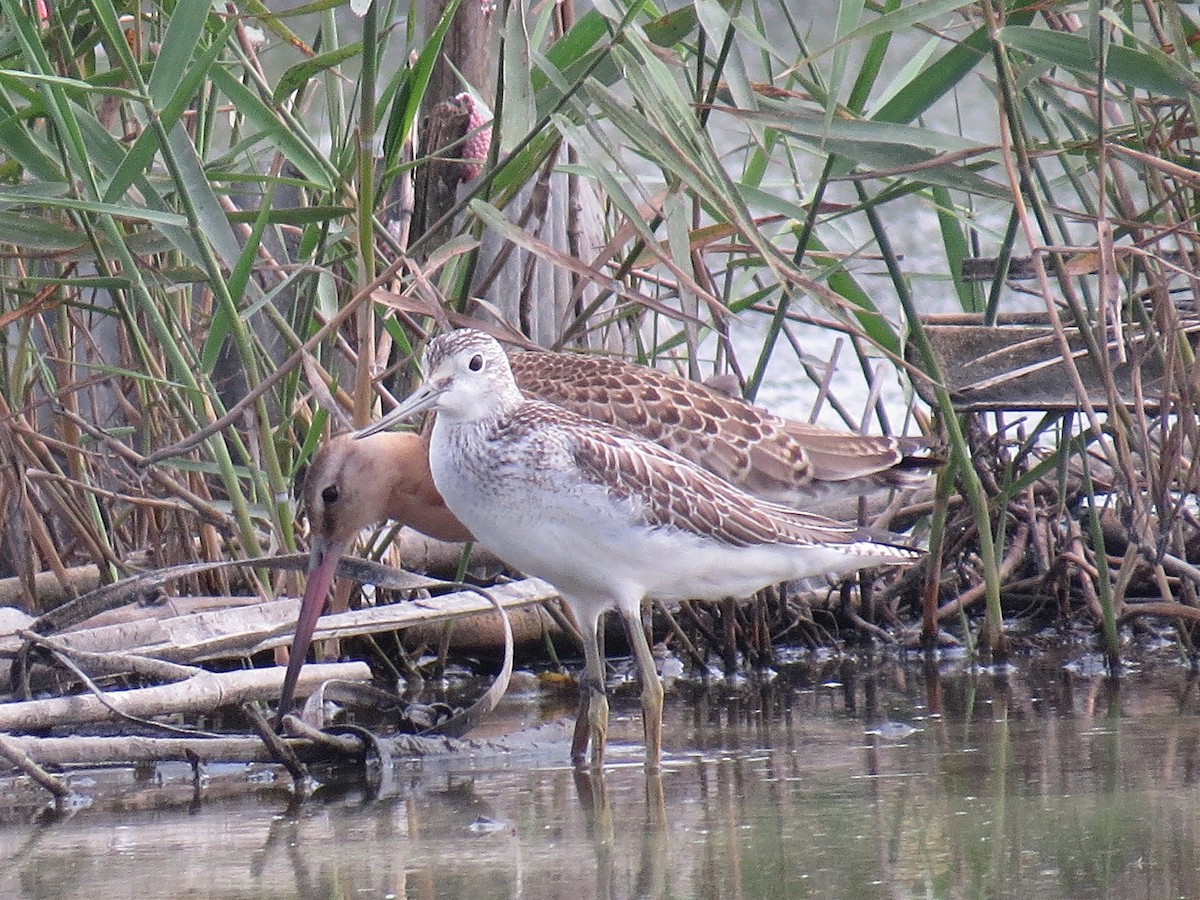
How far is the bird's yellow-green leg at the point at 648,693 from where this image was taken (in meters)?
4.43

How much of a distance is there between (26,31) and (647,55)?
1442mm

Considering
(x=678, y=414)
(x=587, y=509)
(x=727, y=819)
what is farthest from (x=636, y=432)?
(x=727, y=819)

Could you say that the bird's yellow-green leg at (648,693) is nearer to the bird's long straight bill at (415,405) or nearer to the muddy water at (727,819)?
the muddy water at (727,819)

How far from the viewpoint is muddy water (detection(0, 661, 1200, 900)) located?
10.4ft

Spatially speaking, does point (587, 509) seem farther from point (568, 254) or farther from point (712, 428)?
point (568, 254)

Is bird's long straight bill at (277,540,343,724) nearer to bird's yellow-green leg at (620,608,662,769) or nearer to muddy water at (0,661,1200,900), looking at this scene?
muddy water at (0,661,1200,900)

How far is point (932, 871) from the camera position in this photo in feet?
10.3

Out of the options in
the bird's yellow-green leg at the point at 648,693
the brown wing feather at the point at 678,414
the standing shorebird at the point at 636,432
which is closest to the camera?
the bird's yellow-green leg at the point at 648,693

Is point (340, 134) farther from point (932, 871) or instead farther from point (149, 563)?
point (932, 871)

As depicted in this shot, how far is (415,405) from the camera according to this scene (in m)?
4.58

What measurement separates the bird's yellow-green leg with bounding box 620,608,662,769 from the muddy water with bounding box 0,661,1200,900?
0.20 ft

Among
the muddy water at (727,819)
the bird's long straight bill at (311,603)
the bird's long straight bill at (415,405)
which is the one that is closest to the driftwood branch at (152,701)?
the bird's long straight bill at (311,603)

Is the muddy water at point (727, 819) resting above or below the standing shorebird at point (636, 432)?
below

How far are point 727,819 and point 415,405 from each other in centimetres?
146
